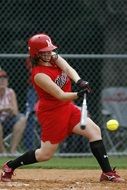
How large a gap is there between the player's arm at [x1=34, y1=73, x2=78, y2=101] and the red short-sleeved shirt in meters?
0.12

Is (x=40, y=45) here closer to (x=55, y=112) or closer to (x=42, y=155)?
(x=55, y=112)

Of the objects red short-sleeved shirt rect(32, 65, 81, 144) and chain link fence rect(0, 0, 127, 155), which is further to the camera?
chain link fence rect(0, 0, 127, 155)

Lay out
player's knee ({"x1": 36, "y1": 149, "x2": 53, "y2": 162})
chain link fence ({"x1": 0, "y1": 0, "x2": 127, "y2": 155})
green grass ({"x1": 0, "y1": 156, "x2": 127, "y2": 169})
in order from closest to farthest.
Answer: player's knee ({"x1": 36, "y1": 149, "x2": 53, "y2": 162}), green grass ({"x1": 0, "y1": 156, "x2": 127, "y2": 169}), chain link fence ({"x1": 0, "y1": 0, "x2": 127, "y2": 155})

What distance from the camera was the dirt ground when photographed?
7.08 metres

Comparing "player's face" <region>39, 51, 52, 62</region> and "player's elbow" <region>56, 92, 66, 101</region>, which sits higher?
"player's face" <region>39, 51, 52, 62</region>

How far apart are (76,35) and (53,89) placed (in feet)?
16.1

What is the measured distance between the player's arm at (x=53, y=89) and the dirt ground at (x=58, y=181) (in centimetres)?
88

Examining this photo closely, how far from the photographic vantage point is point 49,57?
7.55 metres

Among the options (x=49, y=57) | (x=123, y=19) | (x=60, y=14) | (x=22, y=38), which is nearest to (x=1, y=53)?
(x=22, y=38)

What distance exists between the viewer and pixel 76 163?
10.3 meters

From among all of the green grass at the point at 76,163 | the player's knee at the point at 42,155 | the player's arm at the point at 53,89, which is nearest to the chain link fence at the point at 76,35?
the green grass at the point at 76,163

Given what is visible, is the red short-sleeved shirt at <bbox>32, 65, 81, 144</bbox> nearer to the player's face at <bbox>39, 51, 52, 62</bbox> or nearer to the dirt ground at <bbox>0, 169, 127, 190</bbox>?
the player's face at <bbox>39, 51, 52, 62</bbox>

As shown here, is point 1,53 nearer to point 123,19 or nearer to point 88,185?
point 123,19

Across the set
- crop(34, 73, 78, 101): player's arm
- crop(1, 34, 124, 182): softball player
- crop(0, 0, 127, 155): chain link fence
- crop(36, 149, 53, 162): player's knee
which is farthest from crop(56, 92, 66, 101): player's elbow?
crop(0, 0, 127, 155): chain link fence
